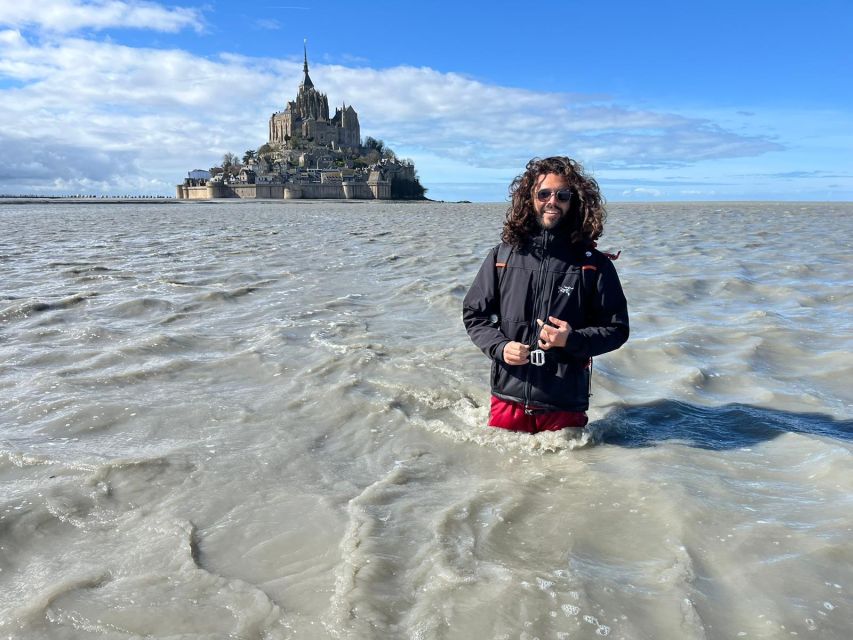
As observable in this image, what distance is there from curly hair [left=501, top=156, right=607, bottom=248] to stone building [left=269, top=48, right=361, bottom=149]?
189m

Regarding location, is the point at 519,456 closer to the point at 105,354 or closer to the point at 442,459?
the point at 442,459

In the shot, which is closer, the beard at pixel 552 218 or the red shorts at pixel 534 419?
the beard at pixel 552 218

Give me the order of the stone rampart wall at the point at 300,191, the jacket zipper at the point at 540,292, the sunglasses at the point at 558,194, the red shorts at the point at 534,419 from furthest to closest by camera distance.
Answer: the stone rampart wall at the point at 300,191, the red shorts at the point at 534,419, the jacket zipper at the point at 540,292, the sunglasses at the point at 558,194

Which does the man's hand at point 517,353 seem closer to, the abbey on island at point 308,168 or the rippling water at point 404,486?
the rippling water at point 404,486

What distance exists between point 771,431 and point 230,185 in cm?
16705

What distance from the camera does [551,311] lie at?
14.8 feet

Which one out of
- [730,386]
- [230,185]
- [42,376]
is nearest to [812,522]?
[730,386]

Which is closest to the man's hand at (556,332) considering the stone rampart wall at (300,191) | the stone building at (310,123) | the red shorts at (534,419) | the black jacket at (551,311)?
the black jacket at (551,311)

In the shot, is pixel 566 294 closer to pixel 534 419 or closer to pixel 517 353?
pixel 517 353

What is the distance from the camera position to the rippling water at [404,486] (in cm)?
276

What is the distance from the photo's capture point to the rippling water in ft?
9.05

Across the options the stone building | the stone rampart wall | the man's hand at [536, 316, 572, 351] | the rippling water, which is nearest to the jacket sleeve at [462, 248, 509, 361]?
the man's hand at [536, 316, 572, 351]

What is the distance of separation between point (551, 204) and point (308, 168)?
17429cm

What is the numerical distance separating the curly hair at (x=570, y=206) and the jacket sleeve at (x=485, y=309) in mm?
263
